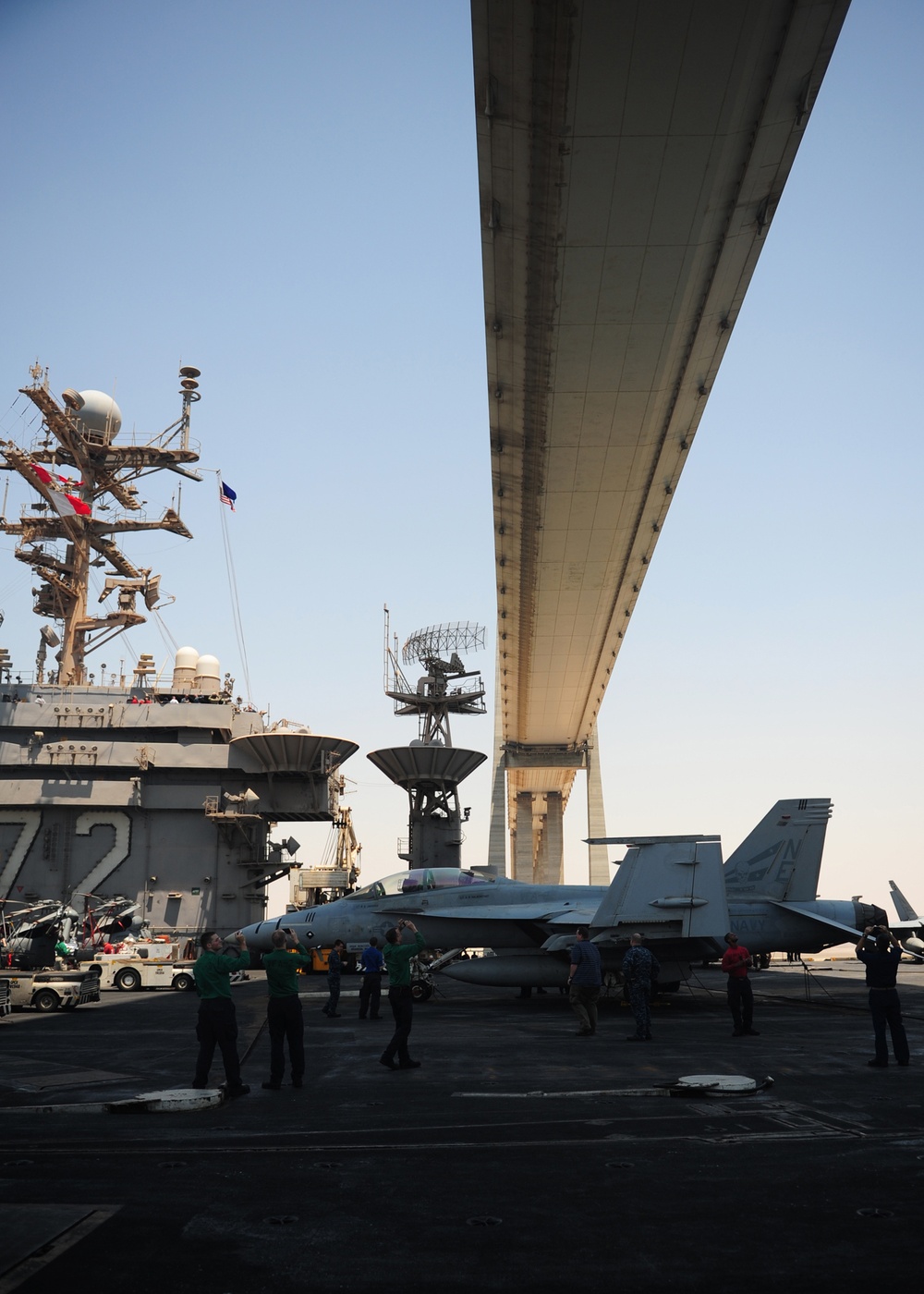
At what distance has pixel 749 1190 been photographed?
20.3ft

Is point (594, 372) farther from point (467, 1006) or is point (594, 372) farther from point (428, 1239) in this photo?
point (428, 1239)

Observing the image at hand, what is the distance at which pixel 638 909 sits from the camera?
2048 cm

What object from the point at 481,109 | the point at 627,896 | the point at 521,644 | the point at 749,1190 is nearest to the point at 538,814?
the point at 521,644

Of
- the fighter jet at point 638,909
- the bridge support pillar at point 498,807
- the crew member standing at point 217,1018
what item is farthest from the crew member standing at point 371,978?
the bridge support pillar at point 498,807

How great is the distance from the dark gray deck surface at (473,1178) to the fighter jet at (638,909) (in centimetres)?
717

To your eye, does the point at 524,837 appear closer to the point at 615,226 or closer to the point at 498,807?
the point at 498,807

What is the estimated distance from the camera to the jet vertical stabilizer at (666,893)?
782 inches

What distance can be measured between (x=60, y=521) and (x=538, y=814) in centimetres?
4955

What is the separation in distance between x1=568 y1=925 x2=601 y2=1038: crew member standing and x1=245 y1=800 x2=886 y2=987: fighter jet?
14.8 ft

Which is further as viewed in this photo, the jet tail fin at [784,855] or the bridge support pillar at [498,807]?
the bridge support pillar at [498,807]

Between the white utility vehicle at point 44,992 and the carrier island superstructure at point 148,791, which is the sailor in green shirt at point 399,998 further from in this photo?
the carrier island superstructure at point 148,791

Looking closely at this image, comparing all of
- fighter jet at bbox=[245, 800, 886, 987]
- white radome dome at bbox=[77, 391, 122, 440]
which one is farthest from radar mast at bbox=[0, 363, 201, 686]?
fighter jet at bbox=[245, 800, 886, 987]

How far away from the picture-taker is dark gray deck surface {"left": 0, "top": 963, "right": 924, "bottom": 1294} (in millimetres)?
4859

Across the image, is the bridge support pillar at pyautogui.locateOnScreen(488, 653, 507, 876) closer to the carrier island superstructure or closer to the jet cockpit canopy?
the carrier island superstructure
